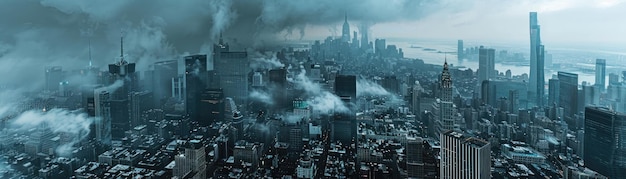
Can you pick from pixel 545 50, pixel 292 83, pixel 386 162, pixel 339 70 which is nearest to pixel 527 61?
pixel 545 50

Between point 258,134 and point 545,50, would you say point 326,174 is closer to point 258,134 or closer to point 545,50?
point 258,134

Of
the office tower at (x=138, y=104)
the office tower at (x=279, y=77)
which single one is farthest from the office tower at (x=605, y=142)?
the office tower at (x=138, y=104)

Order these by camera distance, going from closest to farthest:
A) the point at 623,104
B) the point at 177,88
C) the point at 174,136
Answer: the point at 623,104, the point at 174,136, the point at 177,88

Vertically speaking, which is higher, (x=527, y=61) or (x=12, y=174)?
(x=527, y=61)

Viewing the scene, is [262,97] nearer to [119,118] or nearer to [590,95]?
[119,118]

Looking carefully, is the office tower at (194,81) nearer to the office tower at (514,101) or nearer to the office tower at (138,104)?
the office tower at (138,104)

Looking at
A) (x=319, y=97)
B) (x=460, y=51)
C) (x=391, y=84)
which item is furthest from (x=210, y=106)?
(x=460, y=51)
